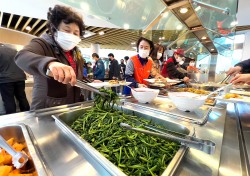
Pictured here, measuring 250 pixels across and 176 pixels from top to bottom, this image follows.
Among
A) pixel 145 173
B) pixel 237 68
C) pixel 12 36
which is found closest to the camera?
pixel 145 173

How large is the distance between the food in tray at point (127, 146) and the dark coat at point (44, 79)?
1.56 feet

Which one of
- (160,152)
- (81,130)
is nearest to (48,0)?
(81,130)

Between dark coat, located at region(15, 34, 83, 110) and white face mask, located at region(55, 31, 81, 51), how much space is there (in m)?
0.05

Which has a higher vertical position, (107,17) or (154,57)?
(107,17)

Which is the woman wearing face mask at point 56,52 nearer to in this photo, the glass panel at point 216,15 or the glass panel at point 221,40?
the glass panel at point 216,15

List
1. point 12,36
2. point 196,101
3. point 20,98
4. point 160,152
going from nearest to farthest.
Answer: point 160,152 < point 196,101 < point 20,98 < point 12,36

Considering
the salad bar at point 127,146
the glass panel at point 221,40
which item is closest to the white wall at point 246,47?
the glass panel at point 221,40

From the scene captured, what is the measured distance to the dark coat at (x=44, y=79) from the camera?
1.02 m

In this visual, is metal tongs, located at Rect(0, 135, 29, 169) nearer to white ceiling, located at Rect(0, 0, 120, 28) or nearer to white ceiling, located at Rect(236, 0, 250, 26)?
white ceiling, located at Rect(0, 0, 120, 28)

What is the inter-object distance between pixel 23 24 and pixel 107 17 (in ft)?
27.8

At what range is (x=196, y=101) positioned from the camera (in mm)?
1045

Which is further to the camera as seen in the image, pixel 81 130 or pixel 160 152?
pixel 81 130

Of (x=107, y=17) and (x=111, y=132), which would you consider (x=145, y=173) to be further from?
(x=107, y=17)

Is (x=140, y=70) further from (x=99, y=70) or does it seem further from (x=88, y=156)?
(x=99, y=70)
